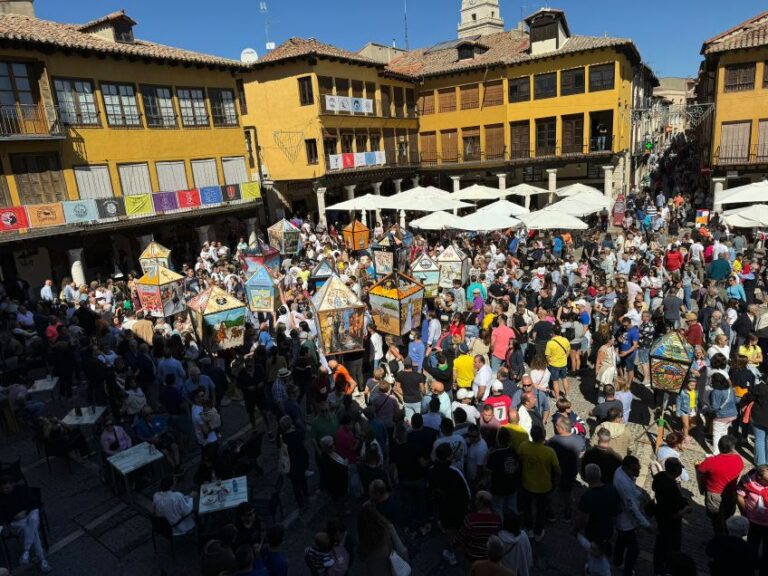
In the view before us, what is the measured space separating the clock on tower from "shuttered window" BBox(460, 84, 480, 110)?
3215cm

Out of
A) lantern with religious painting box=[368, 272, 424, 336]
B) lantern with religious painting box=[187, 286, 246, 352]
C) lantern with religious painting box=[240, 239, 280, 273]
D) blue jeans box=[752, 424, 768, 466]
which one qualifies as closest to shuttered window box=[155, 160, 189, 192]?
lantern with religious painting box=[240, 239, 280, 273]

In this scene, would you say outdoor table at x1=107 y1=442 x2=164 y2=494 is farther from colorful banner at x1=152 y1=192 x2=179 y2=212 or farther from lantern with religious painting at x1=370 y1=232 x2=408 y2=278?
colorful banner at x1=152 y1=192 x2=179 y2=212

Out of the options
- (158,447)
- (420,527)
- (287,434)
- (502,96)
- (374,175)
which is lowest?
(420,527)

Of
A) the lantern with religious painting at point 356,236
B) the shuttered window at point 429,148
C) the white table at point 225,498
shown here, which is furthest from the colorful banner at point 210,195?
the white table at point 225,498

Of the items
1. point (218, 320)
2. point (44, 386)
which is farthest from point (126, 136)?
point (218, 320)

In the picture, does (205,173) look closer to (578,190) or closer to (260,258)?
(260,258)

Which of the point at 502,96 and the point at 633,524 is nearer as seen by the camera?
the point at 633,524

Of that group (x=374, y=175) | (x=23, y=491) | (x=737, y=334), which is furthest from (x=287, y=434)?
(x=374, y=175)

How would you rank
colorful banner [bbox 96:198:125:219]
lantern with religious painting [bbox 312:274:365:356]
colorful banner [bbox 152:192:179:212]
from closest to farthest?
lantern with religious painting [bbox 312:274:365:356] < colorful banner [bbox 96:198:125:219] < colorful banner [bbox 152:192:179:212]

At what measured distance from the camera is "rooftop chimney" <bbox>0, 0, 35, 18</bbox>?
24.2 metres

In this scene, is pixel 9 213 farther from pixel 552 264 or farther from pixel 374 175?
pixel 374 175

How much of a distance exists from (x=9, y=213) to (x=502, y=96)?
2898 centimetres

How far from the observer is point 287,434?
7199 millimetres

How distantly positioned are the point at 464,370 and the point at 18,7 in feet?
91.1
